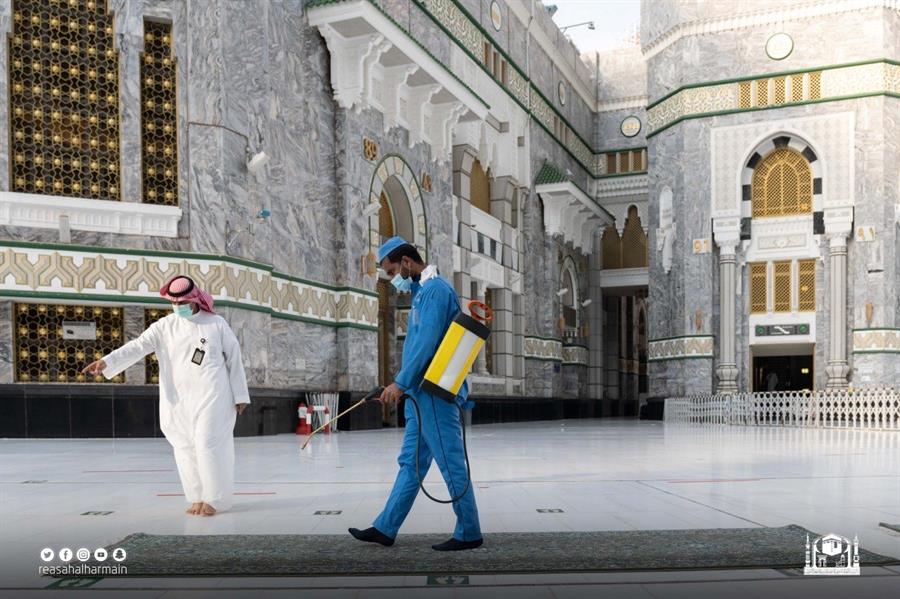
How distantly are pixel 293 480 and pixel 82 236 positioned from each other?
6.48 metres

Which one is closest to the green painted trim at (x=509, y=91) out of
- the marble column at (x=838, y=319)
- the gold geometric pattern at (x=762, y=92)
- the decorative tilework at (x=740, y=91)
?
the decorative tilework at (x=740, y=91)

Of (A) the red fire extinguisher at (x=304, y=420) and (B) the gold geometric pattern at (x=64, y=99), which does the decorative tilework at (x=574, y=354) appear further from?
(B) the gold geometric pattern at (x=64, y=99)

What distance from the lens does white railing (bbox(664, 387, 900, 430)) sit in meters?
16.7

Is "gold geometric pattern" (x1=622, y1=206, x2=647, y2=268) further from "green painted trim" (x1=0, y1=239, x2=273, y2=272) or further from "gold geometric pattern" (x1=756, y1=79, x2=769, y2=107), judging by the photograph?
"green painted trim" (x1=0, y1=239, x2=273, y2=272)

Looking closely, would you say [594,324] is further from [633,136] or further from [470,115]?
[470,115]

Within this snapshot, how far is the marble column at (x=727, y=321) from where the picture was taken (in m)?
24.4

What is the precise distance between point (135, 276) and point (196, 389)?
7144mm

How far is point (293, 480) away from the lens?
253 inches

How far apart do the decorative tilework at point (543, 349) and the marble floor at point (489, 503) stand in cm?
1411

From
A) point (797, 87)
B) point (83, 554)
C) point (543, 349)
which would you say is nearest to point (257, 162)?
point (83, 554)

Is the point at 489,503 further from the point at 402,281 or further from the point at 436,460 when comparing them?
the point at 402,281

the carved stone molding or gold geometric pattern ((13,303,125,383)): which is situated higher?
the carved stone molding

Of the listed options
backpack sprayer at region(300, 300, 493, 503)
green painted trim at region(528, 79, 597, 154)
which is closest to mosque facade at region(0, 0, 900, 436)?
green painted trim at region(528, 79, 597, 154)

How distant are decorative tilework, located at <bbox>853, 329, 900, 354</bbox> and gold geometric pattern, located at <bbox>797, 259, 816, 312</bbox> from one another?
1.48m
